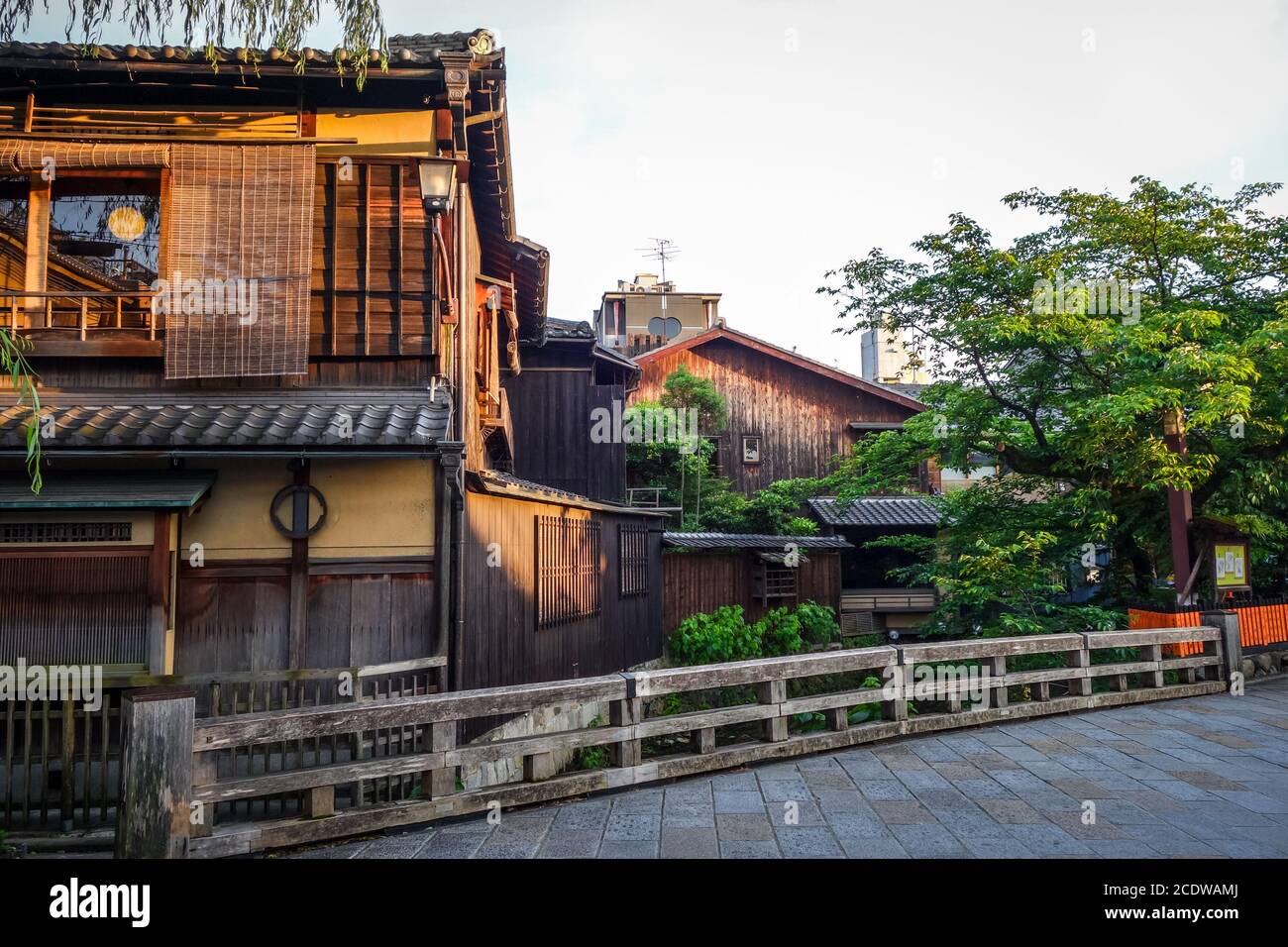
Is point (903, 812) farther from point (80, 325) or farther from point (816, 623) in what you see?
point (816, 623)

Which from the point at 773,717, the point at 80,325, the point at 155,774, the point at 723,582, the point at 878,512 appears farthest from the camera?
the point at 878,512

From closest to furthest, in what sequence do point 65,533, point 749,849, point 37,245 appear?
1. point 749,849
2. point 65,533
3. point 37,245

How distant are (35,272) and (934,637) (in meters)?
17.9

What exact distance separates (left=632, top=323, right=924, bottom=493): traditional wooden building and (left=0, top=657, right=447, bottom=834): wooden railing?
62.2 ft

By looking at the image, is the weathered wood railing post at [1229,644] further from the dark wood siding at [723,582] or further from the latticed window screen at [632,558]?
the dark wood siding at [723,582]

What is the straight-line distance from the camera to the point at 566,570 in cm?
1202

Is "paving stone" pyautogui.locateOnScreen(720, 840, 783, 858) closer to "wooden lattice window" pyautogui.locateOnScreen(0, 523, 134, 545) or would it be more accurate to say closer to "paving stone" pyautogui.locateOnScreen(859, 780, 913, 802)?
"paving stone" pyautogui.locateOnScreen(859, 780, 913, 802)

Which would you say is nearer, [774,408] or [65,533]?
[65,533]

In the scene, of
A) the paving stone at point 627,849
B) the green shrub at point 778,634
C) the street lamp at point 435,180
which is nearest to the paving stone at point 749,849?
the paving stone at point 627,849

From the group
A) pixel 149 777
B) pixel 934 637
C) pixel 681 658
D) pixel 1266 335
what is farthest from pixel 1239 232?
pixel 149 777

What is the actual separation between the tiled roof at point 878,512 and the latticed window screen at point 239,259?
631 inches

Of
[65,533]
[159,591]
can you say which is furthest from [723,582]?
[65,533]

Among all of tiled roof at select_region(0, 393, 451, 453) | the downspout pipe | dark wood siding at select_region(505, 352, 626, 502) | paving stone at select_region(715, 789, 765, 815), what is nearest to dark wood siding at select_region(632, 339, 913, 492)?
dark wood siding at select_region(505, 352, 626, 502)

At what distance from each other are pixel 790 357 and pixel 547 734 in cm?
2170
